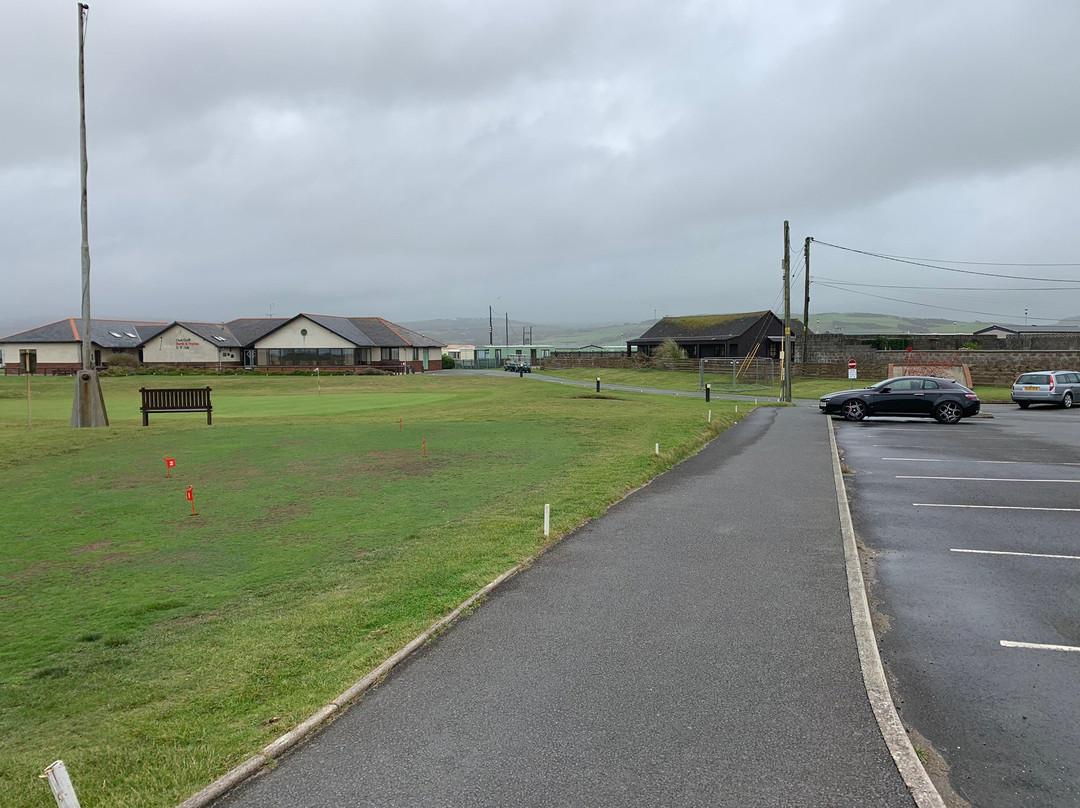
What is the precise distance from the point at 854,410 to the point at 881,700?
24.7 meters

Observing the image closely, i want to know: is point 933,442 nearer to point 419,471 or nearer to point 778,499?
point 778,499

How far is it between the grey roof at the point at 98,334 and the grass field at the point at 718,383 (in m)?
42.7

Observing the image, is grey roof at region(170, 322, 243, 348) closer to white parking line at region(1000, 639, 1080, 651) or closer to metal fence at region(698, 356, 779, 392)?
metal fence at region(698, 356, 779, 392)

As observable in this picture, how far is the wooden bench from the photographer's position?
2516 centimetres

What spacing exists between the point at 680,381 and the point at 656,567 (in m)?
52.3

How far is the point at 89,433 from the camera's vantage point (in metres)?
21.3

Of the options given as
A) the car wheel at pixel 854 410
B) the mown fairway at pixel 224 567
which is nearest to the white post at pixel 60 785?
the mown fairway at pixel 224 567

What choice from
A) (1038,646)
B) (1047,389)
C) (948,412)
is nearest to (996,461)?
(948,412)

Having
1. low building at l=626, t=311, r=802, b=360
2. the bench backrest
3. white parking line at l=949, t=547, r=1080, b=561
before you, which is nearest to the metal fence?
low building at l=626, t=311, r=802, b=360

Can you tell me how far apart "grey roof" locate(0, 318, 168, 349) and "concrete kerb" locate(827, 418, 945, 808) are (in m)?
77.6

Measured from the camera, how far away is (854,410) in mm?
27938

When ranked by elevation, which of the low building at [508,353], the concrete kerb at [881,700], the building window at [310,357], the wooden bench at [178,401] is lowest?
the concrete kerb at [881,700]

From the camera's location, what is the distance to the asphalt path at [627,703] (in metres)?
4.11

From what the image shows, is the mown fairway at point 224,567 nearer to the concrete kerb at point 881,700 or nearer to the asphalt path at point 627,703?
the asphalt path at point 627,703
